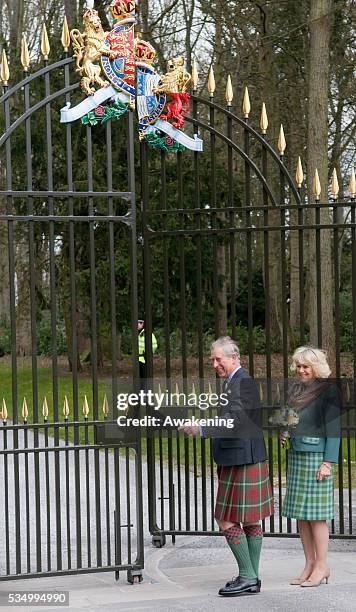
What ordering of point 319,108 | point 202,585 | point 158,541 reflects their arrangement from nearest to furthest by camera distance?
1. point 202,585
2. point 158,541
3. point 319,108

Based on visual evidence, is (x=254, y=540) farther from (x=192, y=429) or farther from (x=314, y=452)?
(x=192, y=429)

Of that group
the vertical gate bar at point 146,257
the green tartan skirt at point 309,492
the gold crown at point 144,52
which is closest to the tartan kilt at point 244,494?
the green tartan skirt at point 309,492

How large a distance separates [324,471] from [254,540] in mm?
619

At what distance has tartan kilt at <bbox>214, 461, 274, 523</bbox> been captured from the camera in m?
6.20

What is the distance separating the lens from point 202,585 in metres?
6.67

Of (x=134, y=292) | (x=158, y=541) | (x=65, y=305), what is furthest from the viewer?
(x=65, y=305)

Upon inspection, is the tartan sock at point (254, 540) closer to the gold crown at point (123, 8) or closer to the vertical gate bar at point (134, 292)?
the vertical gate bar at point (134, 292)

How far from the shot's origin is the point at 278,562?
7.35 meters

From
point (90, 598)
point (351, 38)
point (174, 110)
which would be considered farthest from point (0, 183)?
point (90, 598)

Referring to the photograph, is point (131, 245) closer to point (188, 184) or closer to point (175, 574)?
point (175, 574)

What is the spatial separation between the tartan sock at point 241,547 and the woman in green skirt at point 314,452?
409mm

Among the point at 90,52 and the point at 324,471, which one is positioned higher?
the point at 90,52

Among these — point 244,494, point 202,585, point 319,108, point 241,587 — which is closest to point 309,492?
point 244,494

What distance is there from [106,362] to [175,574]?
18.5m
